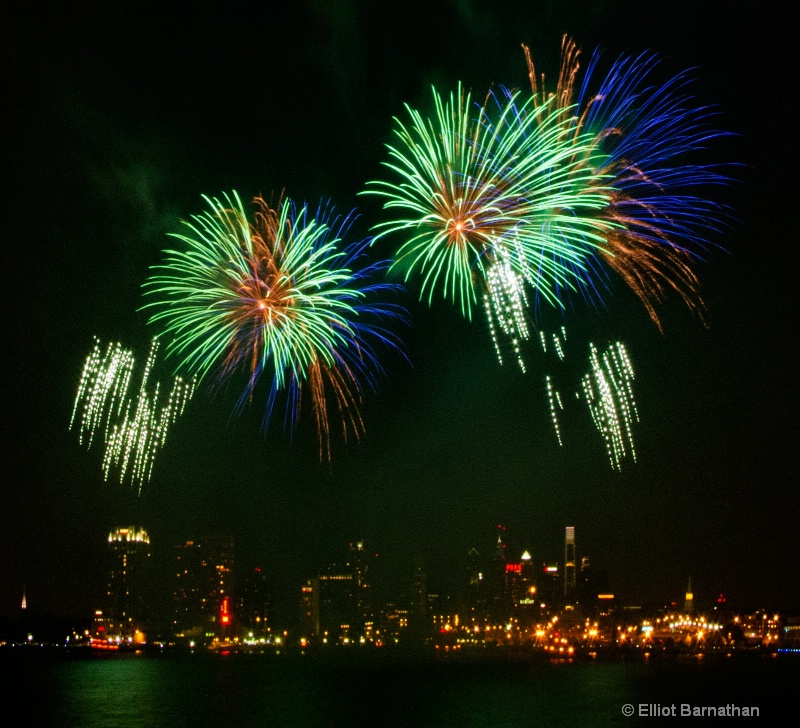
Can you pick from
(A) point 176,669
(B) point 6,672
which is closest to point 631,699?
(A) point 176,669

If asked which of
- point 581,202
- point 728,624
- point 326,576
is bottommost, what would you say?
point 728,624

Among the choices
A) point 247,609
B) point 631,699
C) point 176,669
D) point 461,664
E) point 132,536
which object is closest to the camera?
→ point 631,699

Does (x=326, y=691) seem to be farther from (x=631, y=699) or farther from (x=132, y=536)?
(x=132, y=536)

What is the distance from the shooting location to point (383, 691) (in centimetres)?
5859

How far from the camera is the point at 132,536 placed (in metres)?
129

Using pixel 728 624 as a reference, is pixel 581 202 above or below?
above

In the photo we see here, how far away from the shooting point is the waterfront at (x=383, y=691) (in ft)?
140

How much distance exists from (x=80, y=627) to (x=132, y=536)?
1453cm

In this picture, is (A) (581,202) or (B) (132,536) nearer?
(A) (581,202)

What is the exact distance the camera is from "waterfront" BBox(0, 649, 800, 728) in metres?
42.8

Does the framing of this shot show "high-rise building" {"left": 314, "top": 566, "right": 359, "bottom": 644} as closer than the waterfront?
No

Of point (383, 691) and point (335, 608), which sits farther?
point (335, 608)

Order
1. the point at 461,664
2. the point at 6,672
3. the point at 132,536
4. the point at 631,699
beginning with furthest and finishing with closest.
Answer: the point at 132,536
the point at 461,664
the point at 6,672
the point at 631,699

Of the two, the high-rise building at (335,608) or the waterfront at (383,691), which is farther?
the high-rise building at (335,608)
